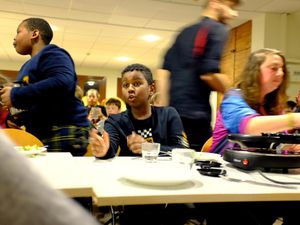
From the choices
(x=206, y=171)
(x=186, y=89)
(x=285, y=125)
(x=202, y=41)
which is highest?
(x=202, y=41)

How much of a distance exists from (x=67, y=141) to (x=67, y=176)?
3.02 ft

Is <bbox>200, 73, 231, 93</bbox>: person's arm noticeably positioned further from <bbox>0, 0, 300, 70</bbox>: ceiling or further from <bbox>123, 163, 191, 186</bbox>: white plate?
<bbox>0, 0, 300, 70</bbox>: ceiling

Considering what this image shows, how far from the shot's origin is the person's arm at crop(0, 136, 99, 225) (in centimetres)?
16

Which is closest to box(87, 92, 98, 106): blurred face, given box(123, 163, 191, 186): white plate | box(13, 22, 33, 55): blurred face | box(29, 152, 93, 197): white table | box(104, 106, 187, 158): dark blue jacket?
box(13, 22, 33, 55): blurred face

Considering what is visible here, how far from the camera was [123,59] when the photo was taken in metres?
8.72

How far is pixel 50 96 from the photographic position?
1728mm

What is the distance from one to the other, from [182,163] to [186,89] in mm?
513

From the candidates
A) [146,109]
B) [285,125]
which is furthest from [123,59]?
[285,125]

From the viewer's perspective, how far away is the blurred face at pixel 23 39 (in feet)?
6.40

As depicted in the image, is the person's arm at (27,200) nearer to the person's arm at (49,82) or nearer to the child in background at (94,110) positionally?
the person's arm at (49,82)

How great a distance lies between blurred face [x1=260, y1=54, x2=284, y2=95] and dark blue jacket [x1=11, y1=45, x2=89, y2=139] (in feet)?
3.26

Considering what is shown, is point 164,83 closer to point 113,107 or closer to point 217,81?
point 217,81

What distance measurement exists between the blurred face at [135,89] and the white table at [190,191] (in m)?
0.83

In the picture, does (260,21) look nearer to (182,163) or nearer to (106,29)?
(106,29)
